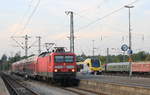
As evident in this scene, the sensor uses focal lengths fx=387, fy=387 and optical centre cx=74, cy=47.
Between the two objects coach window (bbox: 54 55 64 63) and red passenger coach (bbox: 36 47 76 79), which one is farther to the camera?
coach window (bbox: 54 55 64 63)

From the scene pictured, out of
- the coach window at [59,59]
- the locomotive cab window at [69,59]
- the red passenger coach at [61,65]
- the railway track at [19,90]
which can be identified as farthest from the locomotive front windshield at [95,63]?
the coach window at [59,59]

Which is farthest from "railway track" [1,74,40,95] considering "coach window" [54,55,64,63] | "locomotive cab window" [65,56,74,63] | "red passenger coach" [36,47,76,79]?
"locomotive cab window" [65,56,74,63]

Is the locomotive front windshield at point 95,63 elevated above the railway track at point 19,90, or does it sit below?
above

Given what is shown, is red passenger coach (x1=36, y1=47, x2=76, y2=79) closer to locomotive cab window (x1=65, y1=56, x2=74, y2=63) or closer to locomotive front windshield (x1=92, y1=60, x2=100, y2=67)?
locomotive cab window (x1=65, y1=56, x2=74, y2=63)

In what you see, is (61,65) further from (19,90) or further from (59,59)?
(19,90)

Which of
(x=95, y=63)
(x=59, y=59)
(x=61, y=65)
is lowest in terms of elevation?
(x=61, y=65)

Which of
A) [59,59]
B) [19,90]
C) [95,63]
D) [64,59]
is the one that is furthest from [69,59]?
[95,63]

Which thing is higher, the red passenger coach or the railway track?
the red passenger coach

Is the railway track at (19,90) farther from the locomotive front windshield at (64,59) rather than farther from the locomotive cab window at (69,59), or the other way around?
the locomotive cab window at (69,59)

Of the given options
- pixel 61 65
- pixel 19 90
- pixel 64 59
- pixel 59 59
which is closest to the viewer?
pixel 19 90

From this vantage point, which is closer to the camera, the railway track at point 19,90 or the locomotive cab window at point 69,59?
the railway track at point 19,90

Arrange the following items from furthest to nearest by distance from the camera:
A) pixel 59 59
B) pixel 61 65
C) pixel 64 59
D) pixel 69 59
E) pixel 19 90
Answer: pixel 69 59
pixel 64 59
pixel 59 59
pixel 61 65
pixel 19 90

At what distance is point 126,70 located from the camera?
234 ft

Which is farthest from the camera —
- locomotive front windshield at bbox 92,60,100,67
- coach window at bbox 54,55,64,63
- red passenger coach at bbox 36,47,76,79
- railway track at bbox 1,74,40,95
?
locomotive front windshield at bbox 92,60,100,67
